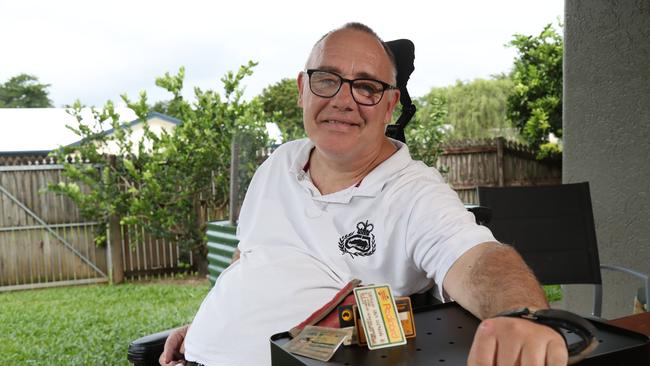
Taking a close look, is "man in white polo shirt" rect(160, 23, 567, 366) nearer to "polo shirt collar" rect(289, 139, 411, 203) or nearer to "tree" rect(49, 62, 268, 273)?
"polo shirt collar" rect(289, 139, 411, 203)

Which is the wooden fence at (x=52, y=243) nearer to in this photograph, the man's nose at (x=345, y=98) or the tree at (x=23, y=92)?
the man's nose at (x=345, y=98)

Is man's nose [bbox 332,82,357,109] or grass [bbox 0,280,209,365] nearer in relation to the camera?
man's nose [bbox 332,82,357,109]

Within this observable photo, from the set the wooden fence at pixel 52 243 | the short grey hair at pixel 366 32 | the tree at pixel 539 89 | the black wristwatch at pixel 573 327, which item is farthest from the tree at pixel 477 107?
the black wristwatch at pixel 573 327

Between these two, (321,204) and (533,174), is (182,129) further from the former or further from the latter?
(321,204)

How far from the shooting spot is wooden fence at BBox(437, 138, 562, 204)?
8.38 metres

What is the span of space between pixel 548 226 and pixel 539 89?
680 cm

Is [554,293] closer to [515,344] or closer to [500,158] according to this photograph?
[500,158]

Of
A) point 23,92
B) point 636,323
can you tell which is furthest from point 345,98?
point 23,92

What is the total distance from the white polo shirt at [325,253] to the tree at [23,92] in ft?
64.3

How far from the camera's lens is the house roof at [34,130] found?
10541mm

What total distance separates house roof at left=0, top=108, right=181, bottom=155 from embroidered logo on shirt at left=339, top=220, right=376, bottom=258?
9402 millimetres

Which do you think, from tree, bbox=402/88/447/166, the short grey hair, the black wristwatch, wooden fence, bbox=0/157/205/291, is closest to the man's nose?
the short grey hair

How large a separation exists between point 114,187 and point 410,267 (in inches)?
262

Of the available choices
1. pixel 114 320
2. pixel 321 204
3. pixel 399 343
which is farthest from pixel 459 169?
pixel 399 343
